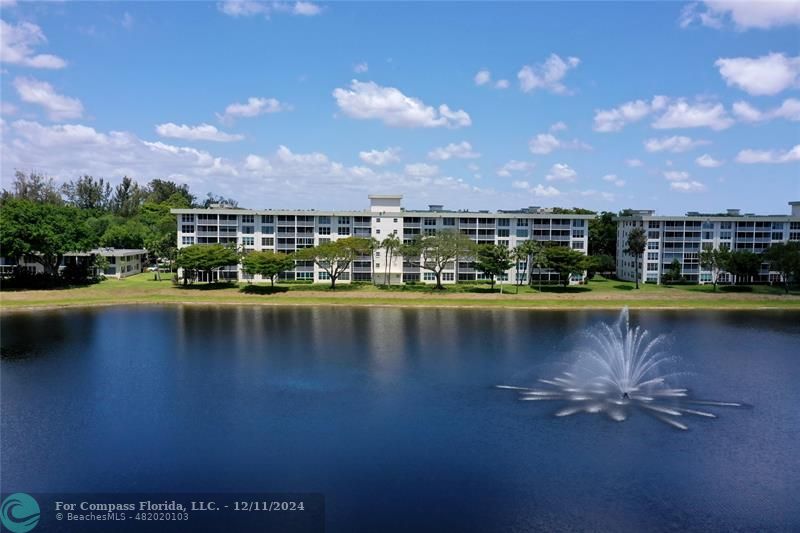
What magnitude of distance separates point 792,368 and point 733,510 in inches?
1210

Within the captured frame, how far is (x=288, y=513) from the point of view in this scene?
26031mm

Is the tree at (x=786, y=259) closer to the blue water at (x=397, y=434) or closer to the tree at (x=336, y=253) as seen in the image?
the blue water at (x=397, y=434)

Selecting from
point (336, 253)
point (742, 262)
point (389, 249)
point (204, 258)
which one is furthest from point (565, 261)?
point (204, 258)

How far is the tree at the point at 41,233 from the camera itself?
86.2 m

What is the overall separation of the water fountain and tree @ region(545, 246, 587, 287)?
3572 centimetres

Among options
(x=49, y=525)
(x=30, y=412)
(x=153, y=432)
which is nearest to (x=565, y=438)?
(x=153, y=432)

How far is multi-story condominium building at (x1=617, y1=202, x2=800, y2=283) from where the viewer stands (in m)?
108

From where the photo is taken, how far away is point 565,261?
95750 millimetres

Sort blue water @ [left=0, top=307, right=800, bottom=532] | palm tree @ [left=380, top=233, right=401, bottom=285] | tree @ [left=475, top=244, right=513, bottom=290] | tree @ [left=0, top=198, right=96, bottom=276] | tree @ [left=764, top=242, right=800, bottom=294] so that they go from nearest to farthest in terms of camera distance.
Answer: blue water @ [left=0, top=307, right=800, bottom=532] < tree @ [left=0, top=198, right=96, bottom=276] < tree @ [left=764, top=242, right=800, bottom=294] < tree @ [left=475, top=244, right=513, bottom=290] < palm tree @ [left=380, top=233, right=401, bottom=285]

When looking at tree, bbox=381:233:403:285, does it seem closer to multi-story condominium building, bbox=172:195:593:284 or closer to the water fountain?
multi-story condominium building, bbox=172:195:593:284

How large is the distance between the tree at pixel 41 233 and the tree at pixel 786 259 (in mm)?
112787

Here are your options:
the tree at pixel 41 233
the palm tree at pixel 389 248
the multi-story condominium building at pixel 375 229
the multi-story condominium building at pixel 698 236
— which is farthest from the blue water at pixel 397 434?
the multi-story condominium building at pixel 698 236


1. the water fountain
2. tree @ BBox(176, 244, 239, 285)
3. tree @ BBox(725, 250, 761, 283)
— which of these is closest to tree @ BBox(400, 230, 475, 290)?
tree @ BBox(176, 244, 239, 285)

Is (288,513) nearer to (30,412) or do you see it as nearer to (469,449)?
(469,449)
